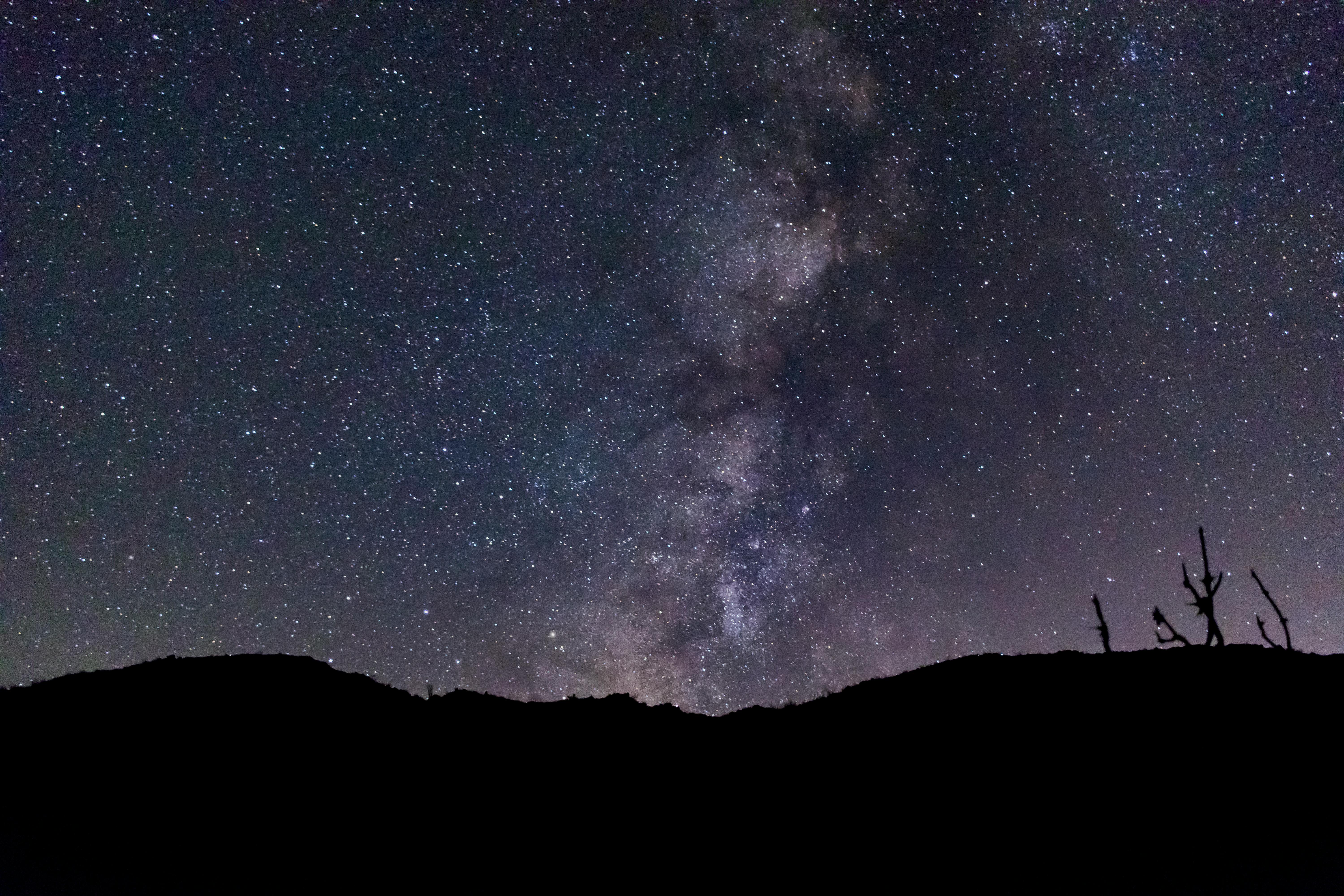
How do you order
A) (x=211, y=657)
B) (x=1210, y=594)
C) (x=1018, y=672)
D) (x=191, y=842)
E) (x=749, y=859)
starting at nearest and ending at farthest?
(x=191, y=842) → (x=749, y=859) → (x=211, y=657) → (x=1018, y=672) → (x=1210, y=594)

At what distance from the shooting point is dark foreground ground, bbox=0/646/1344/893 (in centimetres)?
922

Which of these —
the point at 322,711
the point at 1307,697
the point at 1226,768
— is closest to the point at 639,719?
the point at 322,711

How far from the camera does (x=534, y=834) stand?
10773mm

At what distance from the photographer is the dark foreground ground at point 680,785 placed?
9219mm

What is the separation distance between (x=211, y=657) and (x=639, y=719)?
8065 mm

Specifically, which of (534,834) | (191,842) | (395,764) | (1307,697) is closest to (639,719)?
(534,834)

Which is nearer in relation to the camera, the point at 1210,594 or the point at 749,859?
the point at 749,859

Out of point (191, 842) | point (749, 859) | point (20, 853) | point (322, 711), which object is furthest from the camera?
point (322, 711)

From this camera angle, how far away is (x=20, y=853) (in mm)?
8508

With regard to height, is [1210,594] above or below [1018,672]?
above

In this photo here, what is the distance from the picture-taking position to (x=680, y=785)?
12.2 m

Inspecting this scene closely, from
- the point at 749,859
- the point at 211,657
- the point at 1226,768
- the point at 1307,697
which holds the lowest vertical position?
the point at 749,859

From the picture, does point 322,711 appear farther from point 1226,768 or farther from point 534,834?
point 1226,768

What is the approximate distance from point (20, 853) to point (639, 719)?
887 cm
